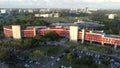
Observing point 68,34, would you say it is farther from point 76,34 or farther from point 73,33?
point 76,34

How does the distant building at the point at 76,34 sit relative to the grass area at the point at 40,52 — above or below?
above

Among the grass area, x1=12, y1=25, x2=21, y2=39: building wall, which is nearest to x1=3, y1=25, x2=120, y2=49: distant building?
x1=12, y1=25, x2=21, y2=39: building wall

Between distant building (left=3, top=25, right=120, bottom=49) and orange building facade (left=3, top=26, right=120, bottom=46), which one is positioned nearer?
orange building facade (left=3, top=26, right=120, bottom=46)

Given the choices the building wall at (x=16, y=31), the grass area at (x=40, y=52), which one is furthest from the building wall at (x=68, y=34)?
the grass area at (x=40, y=52)

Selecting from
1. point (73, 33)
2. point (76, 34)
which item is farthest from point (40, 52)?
point (76, 34)

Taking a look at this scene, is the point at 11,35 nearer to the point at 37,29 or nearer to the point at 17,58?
the point at 37,29

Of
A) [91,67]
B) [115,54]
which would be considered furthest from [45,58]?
[115,54]

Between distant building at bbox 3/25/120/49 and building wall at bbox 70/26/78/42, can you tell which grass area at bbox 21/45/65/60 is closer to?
building wall at bbox 70/26/78/42

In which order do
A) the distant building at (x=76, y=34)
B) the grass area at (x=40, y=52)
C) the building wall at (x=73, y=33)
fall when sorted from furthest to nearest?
the building wall at (x=73, y=33), the distant building at (x=76, y=34), the grass area at (x=40, y=52)

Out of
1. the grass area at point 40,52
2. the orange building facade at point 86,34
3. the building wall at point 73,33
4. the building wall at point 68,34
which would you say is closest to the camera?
the grass area at point 40,52

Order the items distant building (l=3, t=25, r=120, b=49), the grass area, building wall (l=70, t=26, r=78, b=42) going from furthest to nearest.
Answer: building wall (l=70, t=26, r=78, b=42) < distant building (l=3, t=25, r=120, b=49) < the grass area

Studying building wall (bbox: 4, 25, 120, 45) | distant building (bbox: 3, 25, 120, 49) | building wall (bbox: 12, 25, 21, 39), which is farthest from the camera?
building wall (bbox: 12, 25, 21, 39)

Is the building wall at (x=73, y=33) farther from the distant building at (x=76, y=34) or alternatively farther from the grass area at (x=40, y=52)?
the grass area at (x=40, y=52)
